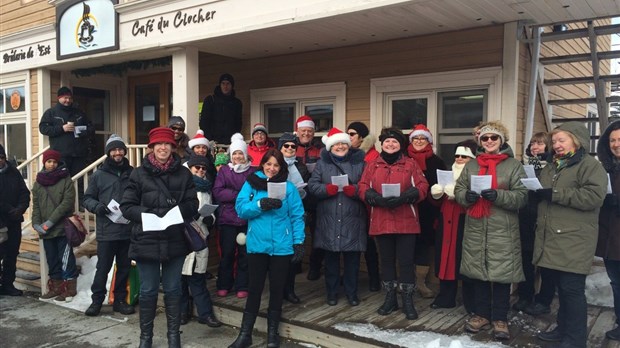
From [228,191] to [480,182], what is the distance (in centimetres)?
224

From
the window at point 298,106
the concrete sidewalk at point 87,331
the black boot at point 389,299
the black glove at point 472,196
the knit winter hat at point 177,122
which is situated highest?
the window at point 298,106

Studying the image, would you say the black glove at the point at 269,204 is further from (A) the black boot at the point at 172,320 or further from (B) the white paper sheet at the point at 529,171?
(B) the white paper sheet at the point at 529,171

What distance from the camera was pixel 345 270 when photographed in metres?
4.71

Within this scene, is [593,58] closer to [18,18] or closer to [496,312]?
[496,312]

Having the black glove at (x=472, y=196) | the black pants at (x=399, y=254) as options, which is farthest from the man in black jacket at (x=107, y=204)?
the black glove at (x=472, y=196)

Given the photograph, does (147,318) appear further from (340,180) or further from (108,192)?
(340,180)

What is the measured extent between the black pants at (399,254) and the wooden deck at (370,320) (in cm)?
38

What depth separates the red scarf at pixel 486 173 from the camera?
382cm

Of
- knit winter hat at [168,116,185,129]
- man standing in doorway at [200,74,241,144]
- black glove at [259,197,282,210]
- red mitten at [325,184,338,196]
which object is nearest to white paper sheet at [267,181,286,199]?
black glove at [259,197,282,210]

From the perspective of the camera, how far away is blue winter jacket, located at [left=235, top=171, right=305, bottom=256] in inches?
153

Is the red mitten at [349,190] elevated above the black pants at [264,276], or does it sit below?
above

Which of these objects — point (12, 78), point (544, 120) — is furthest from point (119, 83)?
point (544, 120)

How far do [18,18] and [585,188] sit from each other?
9.42 metres

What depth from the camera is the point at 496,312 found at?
3.92 m
